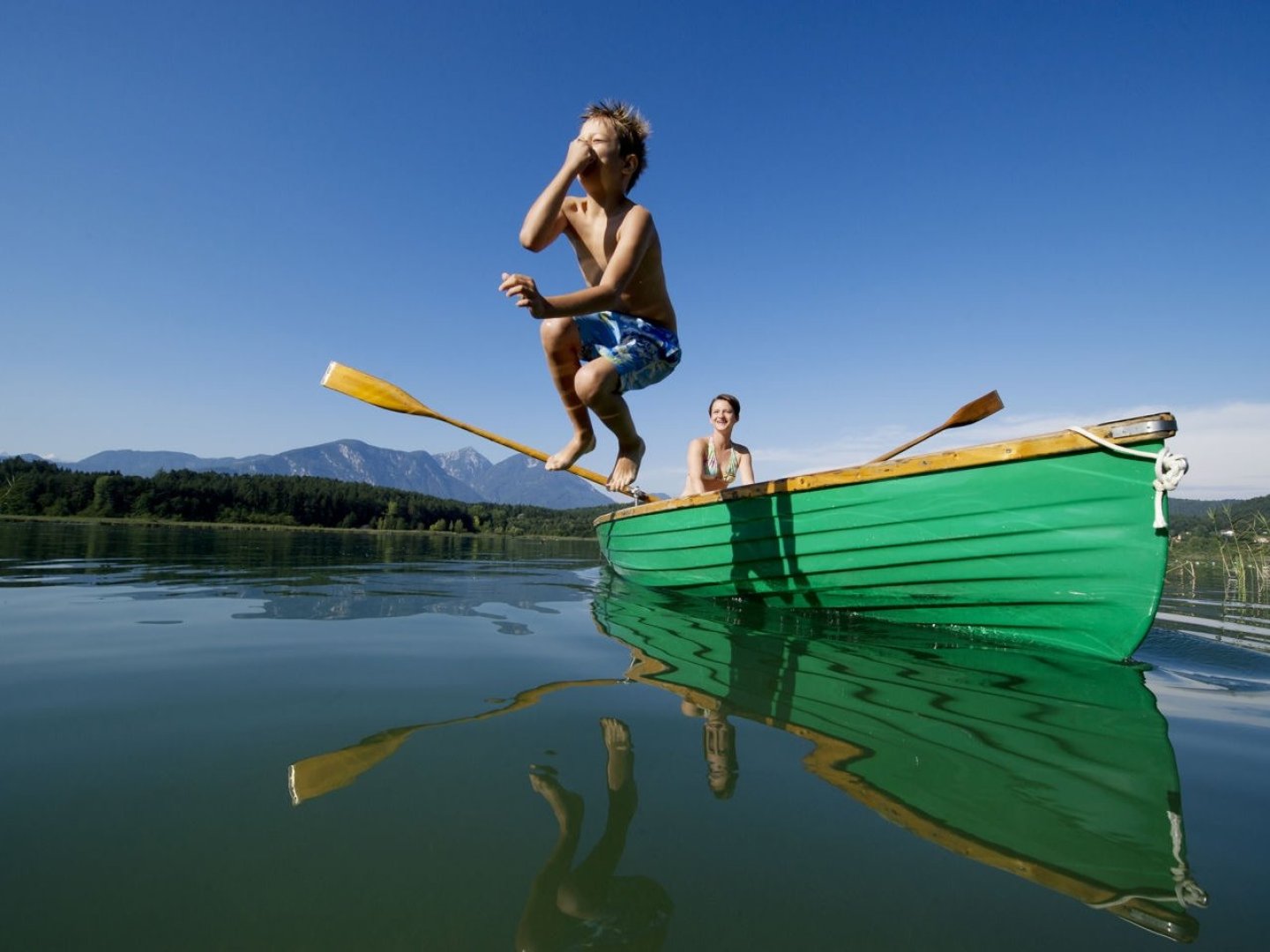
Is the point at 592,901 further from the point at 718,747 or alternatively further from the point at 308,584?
the point at 308,584

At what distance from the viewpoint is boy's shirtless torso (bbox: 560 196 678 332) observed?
3.45 m

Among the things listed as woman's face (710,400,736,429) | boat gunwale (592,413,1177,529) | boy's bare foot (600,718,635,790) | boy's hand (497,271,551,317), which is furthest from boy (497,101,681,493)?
woman's face (710,400,736,429)

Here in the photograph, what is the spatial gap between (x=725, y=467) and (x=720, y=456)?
0.15 meters

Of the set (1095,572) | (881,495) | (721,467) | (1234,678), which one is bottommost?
(1234,678)

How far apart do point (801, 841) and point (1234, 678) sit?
3068 mm

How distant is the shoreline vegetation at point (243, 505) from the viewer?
5066cm

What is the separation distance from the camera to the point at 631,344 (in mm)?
3830

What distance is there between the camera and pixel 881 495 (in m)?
3.96

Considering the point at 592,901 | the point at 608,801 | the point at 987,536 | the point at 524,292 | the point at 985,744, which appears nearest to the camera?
the point at 592,901

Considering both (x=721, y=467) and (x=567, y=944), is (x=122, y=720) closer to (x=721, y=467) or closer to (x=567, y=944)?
(x=567, y=944)

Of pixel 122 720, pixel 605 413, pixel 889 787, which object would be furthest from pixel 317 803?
pixel 605 413

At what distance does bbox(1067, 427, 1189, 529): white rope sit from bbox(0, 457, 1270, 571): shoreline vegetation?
158 ft

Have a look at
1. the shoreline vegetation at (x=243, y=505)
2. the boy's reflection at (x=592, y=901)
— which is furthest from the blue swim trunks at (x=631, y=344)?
the shoreline vegetation at (x=243, y=505)

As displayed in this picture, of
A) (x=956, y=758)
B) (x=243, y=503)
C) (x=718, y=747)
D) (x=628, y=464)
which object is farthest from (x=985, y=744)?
(x=243, y=503)
